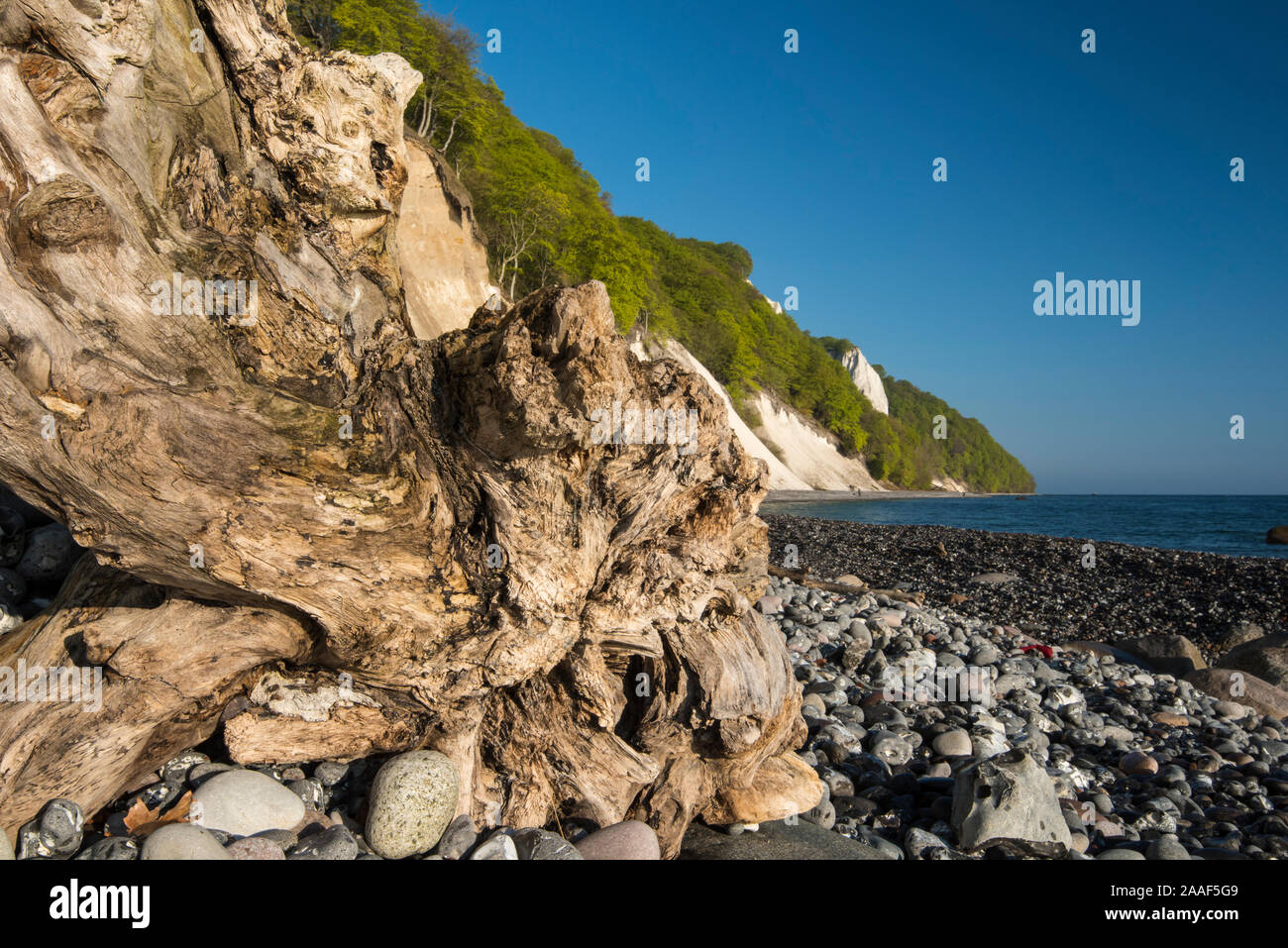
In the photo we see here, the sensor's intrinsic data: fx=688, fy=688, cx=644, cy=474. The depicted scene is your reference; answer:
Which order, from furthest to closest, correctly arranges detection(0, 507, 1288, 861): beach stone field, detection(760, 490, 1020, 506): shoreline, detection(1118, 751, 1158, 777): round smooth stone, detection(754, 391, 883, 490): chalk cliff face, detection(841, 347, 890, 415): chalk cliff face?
detection(841, 347, 890, 415): chalk cliff face < detection(754, 391, 883, 490): chalk cliff face < detection(760, 490, 1020, 506): shoreline < detection(1118, 751, 1158, 777): round smooth stone < detection(0, 507, 1288, 861): beach stone field

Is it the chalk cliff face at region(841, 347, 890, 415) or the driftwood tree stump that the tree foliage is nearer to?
the chalk cliff face at region(841, 347, 890, 415)

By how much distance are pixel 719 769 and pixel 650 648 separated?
97 cm

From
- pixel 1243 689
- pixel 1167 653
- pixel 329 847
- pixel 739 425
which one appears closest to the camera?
pixel 329 847

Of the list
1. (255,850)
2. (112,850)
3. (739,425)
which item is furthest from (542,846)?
(739,425)

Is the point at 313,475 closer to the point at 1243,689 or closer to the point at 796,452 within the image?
the point at 1243,689

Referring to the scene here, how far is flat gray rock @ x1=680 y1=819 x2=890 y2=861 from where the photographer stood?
158 inches

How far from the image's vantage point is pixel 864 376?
10544 centimetres

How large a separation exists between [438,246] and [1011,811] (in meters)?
20.7

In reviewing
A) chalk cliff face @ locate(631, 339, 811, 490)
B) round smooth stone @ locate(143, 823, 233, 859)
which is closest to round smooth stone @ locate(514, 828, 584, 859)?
round smooth stone @ locate(143, 823, 233, 859)

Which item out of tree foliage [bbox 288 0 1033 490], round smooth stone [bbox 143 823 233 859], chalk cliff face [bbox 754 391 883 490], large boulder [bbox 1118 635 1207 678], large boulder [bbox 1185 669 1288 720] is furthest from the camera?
chalk cliff face [bbox 754 391 883 490]

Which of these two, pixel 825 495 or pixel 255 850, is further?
pixel 825 495

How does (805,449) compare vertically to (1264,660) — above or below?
above

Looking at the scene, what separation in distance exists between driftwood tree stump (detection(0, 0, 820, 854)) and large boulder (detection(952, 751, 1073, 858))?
1130 mm

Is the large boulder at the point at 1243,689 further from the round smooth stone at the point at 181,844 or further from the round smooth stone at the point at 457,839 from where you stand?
the round smooth stone at the point at 181,844
